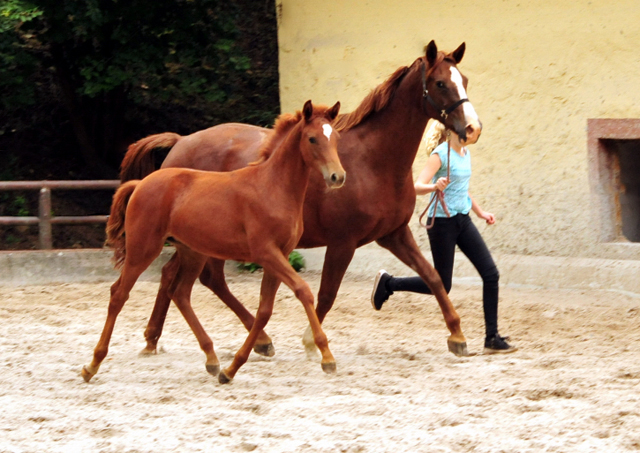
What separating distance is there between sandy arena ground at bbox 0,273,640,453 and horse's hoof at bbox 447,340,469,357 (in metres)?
0.05

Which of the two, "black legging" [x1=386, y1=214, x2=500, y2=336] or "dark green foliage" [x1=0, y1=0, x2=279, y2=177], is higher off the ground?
"dark green foliage" [x1=0, y1=0, x2=279, y2=177]

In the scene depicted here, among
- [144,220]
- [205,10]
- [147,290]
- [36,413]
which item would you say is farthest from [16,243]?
[36,413]

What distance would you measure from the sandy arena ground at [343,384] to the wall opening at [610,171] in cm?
69

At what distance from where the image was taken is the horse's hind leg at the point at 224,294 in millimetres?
5546

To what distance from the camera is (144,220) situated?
16.0 ft

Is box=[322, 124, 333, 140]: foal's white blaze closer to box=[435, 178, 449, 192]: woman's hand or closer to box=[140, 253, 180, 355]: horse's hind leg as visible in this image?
box=[435, 178, 449, 192]: woman's hand

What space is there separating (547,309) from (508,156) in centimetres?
168

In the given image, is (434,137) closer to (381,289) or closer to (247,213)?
(381,289)

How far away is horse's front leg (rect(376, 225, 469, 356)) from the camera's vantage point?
5363 millimetres

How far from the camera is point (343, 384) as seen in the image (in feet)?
15.4

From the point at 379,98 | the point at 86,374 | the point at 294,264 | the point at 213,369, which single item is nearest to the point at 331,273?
the point at 213,369

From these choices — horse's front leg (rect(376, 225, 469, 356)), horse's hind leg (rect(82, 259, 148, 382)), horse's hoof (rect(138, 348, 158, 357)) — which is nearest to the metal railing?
horse's hoof (rect(138, 348, 158, 357))

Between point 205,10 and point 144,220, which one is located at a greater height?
point 205,10

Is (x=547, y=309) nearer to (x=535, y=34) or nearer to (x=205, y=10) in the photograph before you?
(x=535, y=34)
